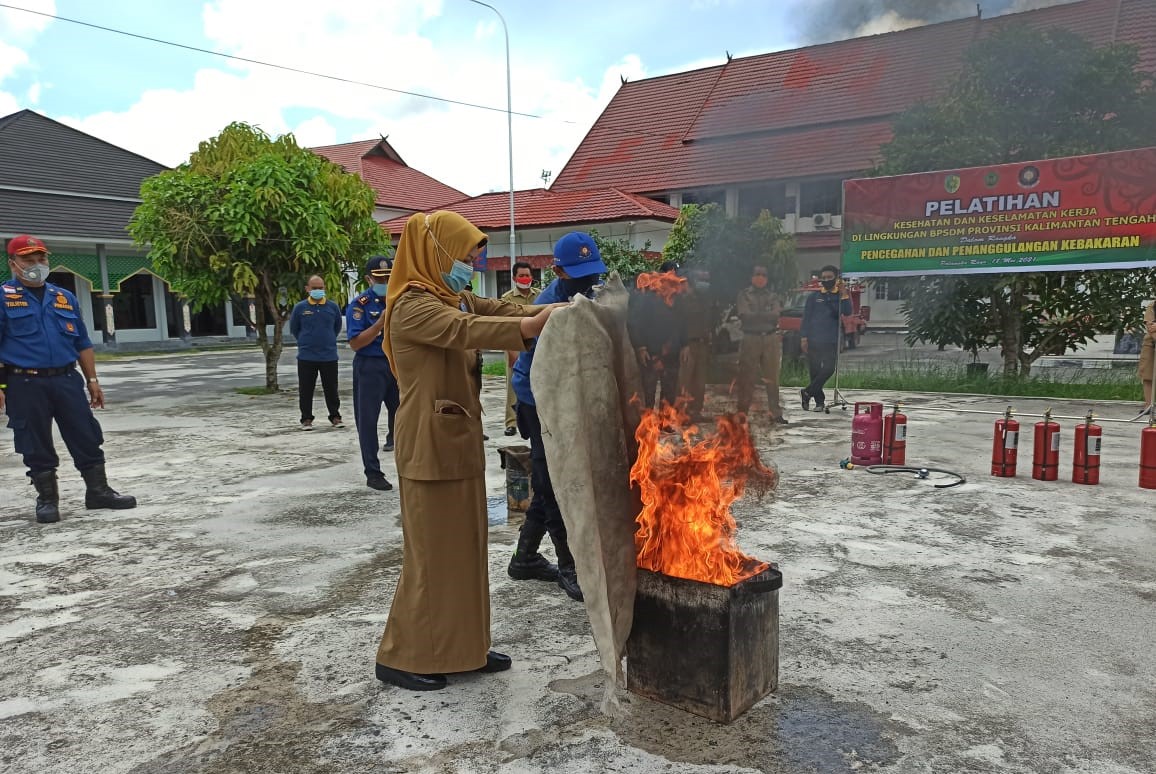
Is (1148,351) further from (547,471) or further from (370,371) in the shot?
(370,371)

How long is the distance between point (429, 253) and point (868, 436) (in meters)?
5.23

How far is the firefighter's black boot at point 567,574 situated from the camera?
165 inches

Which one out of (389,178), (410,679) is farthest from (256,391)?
(389,178)

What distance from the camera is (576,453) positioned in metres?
2.62

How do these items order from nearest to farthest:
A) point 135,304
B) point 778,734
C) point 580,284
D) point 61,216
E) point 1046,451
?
point 778,734, point 580,284, point 1046,451, point 61,216, point 135,304

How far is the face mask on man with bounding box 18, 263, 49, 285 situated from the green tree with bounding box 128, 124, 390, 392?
7097mm

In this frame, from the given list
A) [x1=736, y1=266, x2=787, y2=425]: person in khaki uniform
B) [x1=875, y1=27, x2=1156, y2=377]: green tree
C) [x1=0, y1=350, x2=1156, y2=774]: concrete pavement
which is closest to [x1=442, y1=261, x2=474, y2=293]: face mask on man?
[x1=0, y1=350, x2=1156, y2=774]: concrete pavement

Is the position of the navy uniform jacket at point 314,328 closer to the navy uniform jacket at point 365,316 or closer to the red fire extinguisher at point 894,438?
the navy uniform jacket at point 365,316

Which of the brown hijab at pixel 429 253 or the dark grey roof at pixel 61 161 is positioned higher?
the dark grey roof at pixel 61 161

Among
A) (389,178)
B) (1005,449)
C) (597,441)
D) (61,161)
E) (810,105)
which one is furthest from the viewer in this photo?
(389,178)

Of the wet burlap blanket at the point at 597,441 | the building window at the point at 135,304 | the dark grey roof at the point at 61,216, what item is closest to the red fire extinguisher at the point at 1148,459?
the wet burlap blanket at the point at 597,441

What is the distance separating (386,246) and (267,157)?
2961mm

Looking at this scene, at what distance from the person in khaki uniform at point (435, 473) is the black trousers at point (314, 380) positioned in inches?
259

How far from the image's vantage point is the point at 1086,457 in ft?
20.8
